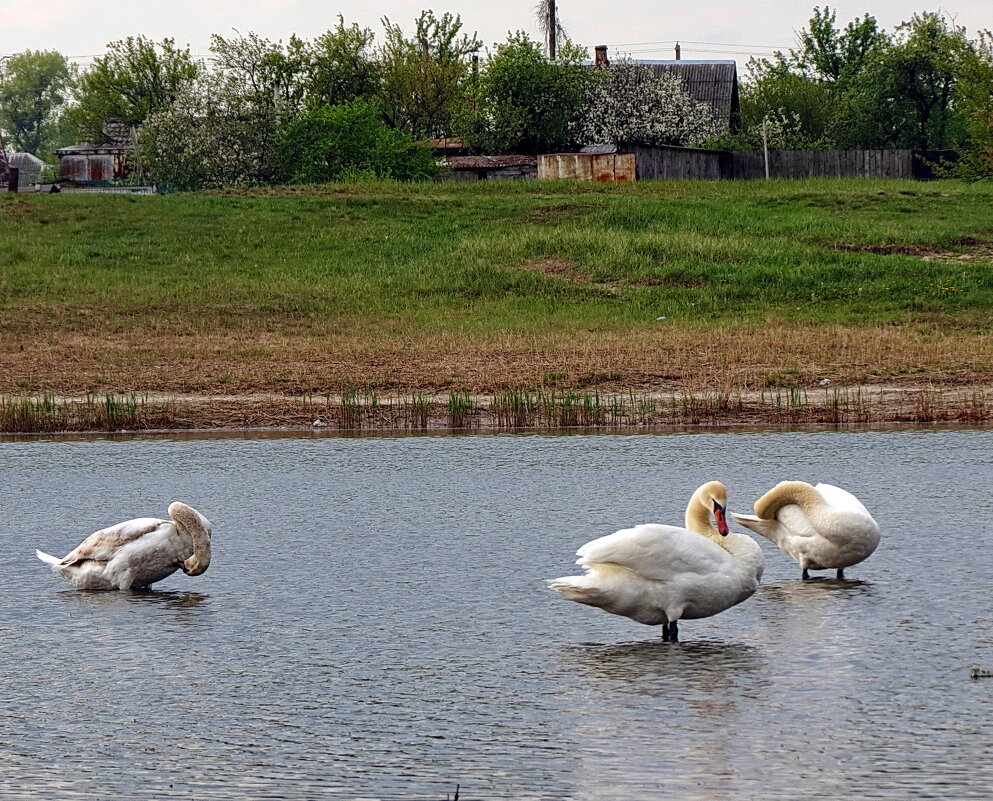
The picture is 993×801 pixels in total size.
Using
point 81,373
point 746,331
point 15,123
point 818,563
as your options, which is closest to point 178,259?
point 81,373

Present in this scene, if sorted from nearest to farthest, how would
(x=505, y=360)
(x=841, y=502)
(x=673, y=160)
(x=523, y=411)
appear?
(x=841, y=502), (x=523, y=411), (x=505, y=360), (x=673, y=160)

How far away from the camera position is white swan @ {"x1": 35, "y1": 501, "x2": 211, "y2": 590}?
1031 centimetres

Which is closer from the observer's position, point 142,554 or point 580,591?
point 580,591

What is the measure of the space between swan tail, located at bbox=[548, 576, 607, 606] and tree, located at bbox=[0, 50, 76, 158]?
151 meters

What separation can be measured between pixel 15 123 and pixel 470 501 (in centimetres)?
14857

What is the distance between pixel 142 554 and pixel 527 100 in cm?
5506

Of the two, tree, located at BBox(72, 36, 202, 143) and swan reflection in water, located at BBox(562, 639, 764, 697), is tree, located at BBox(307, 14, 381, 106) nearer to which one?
tree, located at BBox(72, 36, 202, 143)

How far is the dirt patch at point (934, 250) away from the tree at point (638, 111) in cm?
2825

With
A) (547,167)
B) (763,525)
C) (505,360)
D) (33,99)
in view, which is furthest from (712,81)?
(33,99)

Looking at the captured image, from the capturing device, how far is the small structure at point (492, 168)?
60.4 m

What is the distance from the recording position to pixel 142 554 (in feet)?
33.8

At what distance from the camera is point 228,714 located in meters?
7.61

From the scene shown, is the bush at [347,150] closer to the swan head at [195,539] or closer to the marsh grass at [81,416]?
the marsh grass at [81,416]

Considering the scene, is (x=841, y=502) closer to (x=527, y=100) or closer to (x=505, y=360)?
(x=505, y=360)
